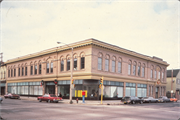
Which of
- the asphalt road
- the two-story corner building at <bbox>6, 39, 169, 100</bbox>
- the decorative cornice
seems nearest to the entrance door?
the two-story corner building at <bbox>6, 39, 169, 100</bbox>

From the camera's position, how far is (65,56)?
43.1 m

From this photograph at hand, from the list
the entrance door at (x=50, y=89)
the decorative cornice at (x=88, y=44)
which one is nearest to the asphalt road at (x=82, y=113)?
the decorative cornice at (x=88, y=44)

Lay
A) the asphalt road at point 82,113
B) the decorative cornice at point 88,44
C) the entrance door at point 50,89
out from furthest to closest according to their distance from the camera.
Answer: the entrance door at point 50,89
the decorative cornice at point 88,44
the asphalt road at point 82,113

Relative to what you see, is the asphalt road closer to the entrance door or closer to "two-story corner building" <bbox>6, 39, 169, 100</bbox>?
"two-story corner building" <bbox>6, 39, 169, 100</bbox>

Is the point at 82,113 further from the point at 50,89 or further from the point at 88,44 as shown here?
the point at 50,89

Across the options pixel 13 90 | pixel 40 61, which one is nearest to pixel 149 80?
pixel 40 61

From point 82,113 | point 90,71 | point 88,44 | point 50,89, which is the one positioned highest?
point 88,44

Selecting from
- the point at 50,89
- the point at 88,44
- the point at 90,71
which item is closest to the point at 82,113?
the point at 90,71

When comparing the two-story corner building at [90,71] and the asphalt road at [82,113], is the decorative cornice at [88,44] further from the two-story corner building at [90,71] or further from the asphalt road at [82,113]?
the asphalt road at [82,113]

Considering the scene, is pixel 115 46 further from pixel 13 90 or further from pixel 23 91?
pixel 13 90

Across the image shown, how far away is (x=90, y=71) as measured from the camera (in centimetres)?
3703

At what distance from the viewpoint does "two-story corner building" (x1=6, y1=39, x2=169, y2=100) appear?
3828 centimetres

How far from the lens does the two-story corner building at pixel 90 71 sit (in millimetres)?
38281

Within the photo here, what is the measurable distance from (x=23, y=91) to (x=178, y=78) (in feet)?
176
